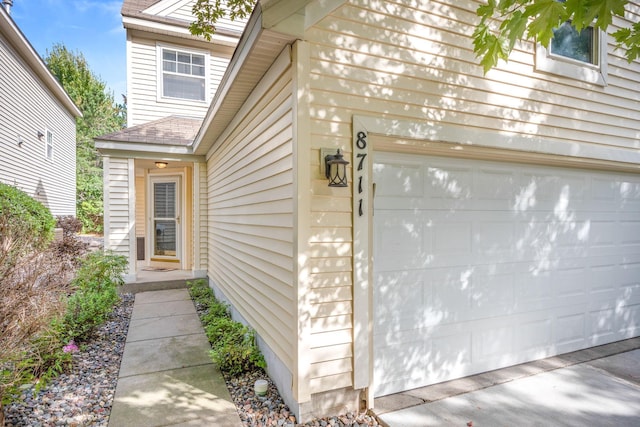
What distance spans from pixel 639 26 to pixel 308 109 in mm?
2159

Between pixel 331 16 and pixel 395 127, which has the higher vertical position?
pixel 331 16

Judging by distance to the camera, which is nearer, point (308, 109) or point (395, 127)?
Answer: point (308, 109)

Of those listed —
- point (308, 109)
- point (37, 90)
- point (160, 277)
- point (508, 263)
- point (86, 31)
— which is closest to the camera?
point (308, 109)

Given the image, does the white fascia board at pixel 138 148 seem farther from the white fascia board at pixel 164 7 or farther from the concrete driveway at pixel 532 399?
the concrete driveway at pixel 532 399

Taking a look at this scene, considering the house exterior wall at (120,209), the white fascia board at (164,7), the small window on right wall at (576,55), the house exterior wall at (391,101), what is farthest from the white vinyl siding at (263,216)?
the white fascia board at (164,7)

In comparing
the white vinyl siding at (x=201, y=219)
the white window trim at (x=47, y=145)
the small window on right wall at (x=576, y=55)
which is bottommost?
the white vinyl siding at (x=201, y=219)

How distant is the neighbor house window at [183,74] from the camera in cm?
873

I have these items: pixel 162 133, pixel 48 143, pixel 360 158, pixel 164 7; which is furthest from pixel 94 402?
pixel 48 143

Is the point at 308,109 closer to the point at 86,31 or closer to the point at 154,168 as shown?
the point at 154,168

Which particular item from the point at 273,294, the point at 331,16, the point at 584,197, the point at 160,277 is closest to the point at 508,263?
the point at 584,197

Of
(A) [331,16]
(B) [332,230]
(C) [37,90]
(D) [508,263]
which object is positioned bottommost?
(D) [508,263]

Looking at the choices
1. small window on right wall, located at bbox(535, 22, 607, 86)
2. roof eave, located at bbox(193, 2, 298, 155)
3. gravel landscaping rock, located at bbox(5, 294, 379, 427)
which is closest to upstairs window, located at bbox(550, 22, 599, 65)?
Result: small window on right wall, located at bbox(535, 22, 607, 86)

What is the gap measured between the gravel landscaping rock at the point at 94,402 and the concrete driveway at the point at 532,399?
44 cm

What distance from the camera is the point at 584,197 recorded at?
4094 millimetres
